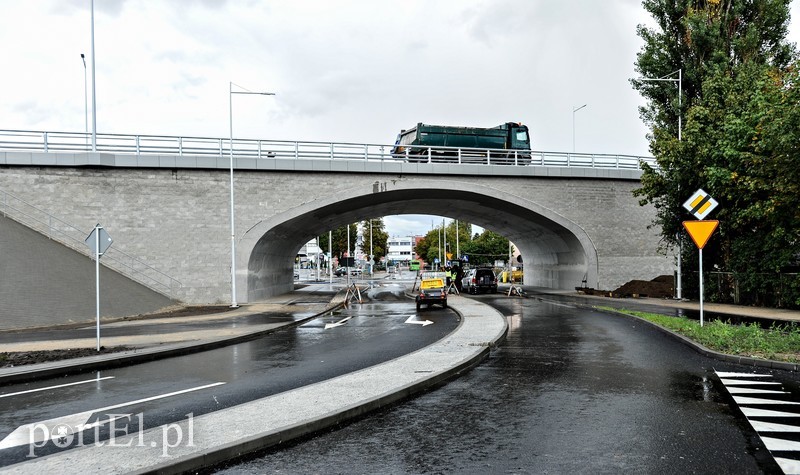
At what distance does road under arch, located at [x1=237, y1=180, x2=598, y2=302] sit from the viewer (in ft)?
90.2

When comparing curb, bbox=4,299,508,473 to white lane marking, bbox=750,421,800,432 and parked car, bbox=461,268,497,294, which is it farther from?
parked car, bbox=461,268,497,294

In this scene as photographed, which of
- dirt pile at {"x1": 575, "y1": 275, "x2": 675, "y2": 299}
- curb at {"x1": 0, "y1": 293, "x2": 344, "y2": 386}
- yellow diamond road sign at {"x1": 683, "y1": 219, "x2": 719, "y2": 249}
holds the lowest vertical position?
dirt pile at {"x1": 575, "y1": 275, "x2": 675, "y2": 299}

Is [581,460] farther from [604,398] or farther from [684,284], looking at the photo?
[684,284]

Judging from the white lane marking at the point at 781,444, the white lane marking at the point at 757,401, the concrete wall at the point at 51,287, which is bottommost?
the white lane marking at the point at 757,401

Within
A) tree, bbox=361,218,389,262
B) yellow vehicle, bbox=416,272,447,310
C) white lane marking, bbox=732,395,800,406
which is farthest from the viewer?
tree, bbox=361,218,389,262

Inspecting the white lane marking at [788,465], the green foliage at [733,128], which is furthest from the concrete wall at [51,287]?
the green foliage at [733,128]

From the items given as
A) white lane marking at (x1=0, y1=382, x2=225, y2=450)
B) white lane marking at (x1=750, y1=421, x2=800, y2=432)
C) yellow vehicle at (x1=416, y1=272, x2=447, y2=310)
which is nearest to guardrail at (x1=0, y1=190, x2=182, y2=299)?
yellow vehicle at (x1=416, y1=272, x2=447, y2=310)

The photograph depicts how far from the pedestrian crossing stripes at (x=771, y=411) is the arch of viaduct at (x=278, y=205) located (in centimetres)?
2194

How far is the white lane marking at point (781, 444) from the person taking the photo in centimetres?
519

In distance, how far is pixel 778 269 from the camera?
66.5ft

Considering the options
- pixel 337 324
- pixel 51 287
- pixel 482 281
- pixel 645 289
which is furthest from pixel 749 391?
pixel 482 281

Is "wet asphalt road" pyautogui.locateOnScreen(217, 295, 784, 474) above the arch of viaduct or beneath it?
beneath

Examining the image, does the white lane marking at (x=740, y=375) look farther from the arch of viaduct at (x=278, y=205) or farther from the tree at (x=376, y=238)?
the tree at (x=376, y=238)

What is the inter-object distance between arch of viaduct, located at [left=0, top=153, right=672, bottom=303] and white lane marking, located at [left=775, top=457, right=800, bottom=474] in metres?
24.3
